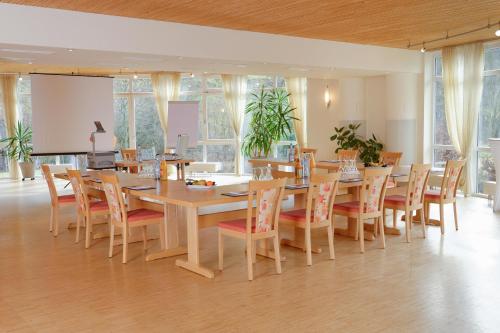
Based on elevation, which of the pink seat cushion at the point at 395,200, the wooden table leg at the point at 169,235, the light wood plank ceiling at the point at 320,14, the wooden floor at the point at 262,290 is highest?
the light wood plank ceiling at the point at 320,14

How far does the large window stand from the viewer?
9234mm

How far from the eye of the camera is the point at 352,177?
6.38 m

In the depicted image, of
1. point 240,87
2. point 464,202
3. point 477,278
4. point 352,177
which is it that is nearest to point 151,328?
point 477,278

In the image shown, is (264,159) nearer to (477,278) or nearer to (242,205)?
(242,205)

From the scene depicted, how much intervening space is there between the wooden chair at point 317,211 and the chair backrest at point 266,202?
35 cm

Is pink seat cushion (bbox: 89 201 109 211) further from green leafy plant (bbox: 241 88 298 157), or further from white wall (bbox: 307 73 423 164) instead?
green leafy plant (bbox: 241 88 298 157)

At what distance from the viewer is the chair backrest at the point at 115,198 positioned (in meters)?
5.34

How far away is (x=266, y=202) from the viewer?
484 cm

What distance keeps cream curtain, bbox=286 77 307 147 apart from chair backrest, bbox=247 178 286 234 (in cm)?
848

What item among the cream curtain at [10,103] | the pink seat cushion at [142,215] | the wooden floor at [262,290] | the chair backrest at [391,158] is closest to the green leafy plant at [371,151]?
the chair backrest at [391,158]

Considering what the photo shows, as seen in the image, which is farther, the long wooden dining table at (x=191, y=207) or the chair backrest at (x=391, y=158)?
the chair backrest at (x=391, y=158)

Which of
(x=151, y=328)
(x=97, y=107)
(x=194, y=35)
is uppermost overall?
(x=194, y=35)

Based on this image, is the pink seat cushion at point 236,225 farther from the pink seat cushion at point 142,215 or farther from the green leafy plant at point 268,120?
the green leafy plant at point 268,120

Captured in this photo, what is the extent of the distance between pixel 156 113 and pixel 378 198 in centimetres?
963
